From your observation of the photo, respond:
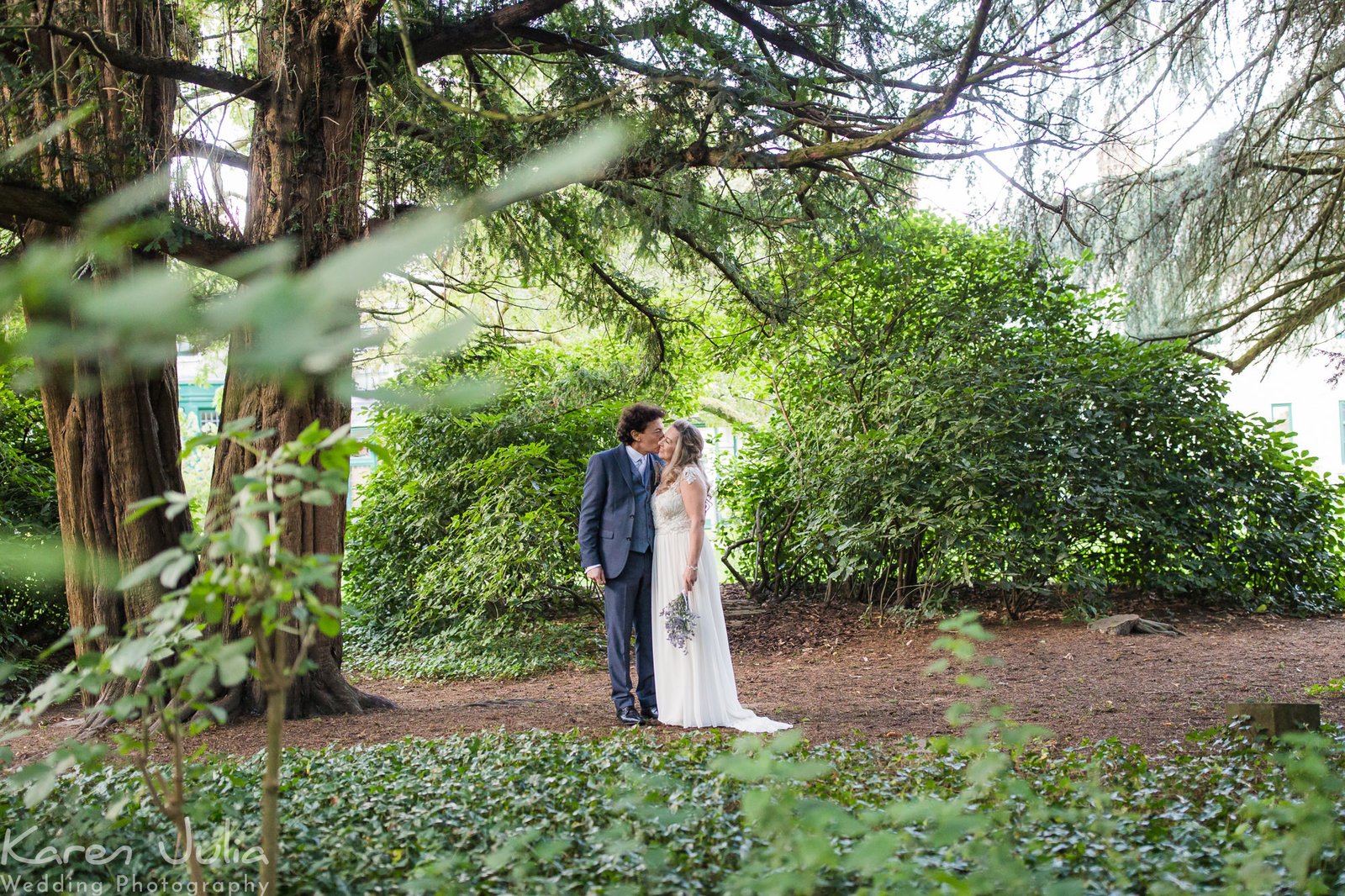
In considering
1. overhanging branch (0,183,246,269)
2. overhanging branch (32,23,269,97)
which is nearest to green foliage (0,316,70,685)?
overhanging branch (0,183,246,269)

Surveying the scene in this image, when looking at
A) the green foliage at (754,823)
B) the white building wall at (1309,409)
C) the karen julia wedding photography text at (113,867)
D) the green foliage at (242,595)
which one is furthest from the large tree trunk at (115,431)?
the white building wall at (1309,409)

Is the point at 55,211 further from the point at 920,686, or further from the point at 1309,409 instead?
the point at 1309,409

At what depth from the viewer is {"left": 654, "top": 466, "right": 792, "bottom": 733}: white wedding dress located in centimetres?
505

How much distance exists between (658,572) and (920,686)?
1.93 metres

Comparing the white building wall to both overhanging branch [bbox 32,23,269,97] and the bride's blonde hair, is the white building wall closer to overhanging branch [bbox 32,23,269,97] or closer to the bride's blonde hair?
the bride's blonde hair

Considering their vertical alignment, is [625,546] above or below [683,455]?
below

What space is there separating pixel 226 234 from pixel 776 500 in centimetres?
550

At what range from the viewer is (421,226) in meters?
0.66

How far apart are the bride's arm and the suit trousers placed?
0.33 meters

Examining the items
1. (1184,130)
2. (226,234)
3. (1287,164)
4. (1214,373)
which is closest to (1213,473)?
(1214,373)

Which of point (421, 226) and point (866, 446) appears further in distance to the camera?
point (866, 446)

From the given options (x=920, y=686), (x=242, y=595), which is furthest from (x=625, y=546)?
(x=242, y=595)

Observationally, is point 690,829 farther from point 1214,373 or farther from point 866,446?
point 1214,373

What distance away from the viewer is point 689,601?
5148 millimetres
